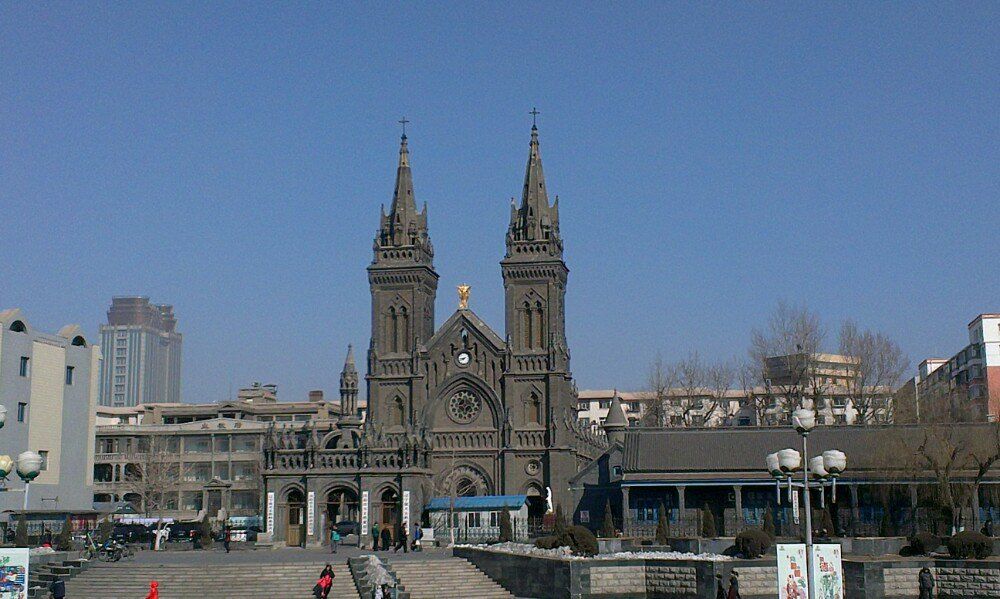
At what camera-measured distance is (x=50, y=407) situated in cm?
6856

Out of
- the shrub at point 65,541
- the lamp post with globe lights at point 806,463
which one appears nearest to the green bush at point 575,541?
the lamp post with globe lights at point 806,463

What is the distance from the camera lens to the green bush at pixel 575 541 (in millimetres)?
40812

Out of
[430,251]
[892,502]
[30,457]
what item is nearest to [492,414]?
[430,251]

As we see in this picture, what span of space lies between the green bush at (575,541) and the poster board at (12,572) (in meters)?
21.1

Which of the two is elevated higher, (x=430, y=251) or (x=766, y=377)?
(x=430, y=251)

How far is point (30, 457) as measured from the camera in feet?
86.3

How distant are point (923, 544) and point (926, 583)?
6260 millimetres

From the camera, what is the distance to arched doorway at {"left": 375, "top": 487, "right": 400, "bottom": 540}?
66.5 meters

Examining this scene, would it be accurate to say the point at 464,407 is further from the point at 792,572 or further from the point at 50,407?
the point at 792,572

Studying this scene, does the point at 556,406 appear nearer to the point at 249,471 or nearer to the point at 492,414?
the point at 492,414

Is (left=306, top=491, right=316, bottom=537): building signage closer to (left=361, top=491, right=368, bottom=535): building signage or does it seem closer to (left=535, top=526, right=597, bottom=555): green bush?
(left=361, top=491, right=368, bottom=535): building signage

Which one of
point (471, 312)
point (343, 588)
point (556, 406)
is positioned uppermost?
point (471, 312)

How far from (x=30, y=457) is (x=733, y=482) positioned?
44.4m

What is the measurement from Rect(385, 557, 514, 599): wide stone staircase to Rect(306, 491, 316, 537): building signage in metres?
25.0
